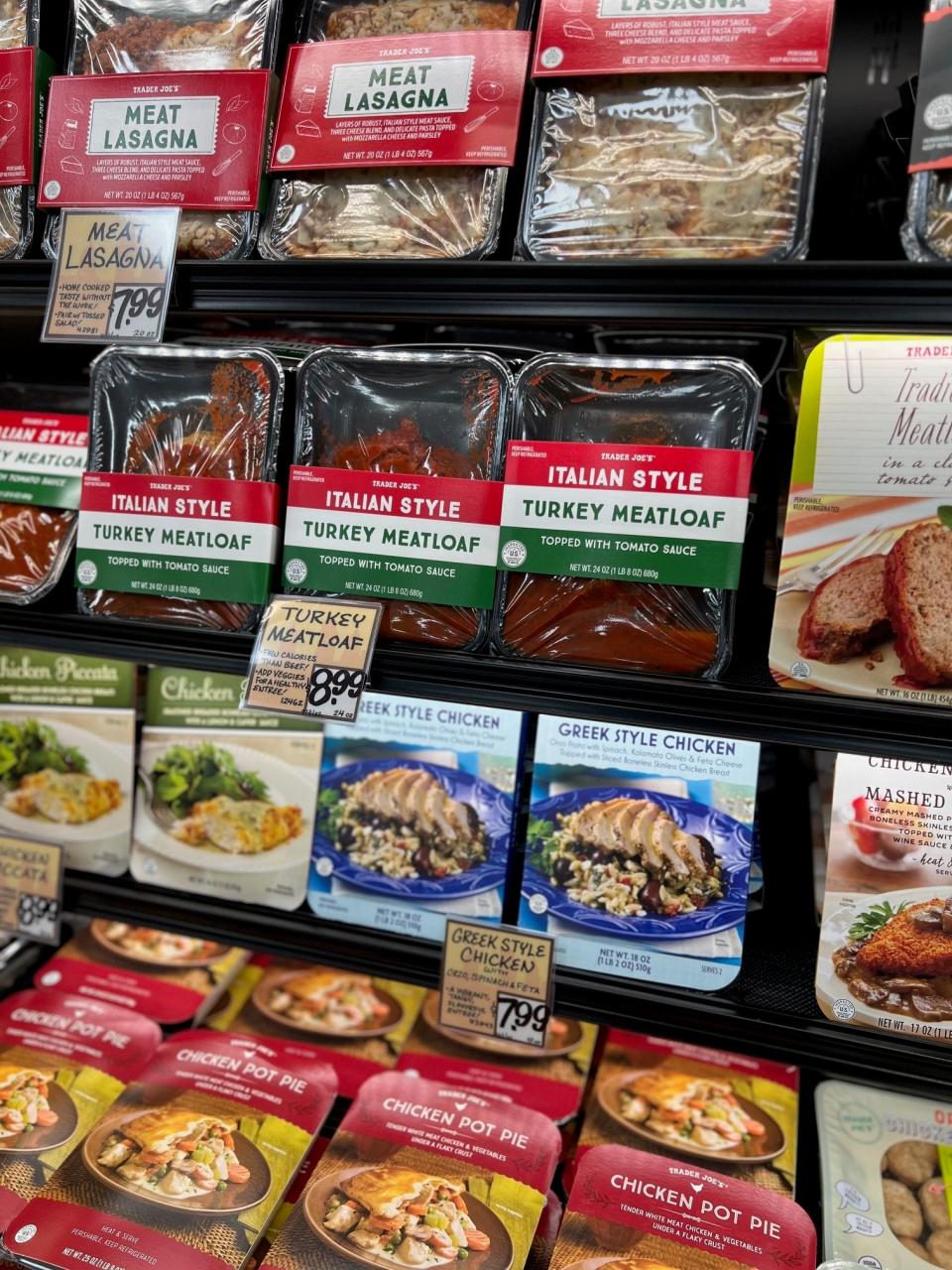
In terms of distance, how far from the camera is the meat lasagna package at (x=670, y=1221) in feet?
4.12

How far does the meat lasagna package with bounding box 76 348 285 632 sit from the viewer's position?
1.38 meters

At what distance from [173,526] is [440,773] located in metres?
0.56

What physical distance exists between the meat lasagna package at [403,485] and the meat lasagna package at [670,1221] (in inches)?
31.7

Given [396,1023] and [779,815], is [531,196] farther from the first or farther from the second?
[396,1023]

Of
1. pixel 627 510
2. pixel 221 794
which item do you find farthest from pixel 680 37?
pixel 221 794

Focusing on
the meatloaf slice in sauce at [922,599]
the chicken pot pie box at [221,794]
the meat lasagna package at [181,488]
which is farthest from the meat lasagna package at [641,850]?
the meat lasagna package at [181,488]

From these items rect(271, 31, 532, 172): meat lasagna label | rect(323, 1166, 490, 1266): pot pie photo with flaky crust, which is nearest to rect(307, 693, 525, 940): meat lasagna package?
rect(323, 1166, 490, 1266): pot pie photo with flaky crust

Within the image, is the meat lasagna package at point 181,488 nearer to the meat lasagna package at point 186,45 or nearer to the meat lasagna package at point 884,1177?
the meat lasagna package at point 186,45

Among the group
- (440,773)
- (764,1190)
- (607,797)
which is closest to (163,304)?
(440,773)

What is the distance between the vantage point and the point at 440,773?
1.52 meters

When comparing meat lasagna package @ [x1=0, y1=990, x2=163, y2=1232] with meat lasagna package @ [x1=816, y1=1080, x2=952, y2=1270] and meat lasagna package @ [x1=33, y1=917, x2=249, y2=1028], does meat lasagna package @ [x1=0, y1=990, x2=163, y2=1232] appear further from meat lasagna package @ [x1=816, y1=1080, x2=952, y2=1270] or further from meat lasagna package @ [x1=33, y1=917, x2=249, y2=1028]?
meat lasagna package @ [x1=816, y1=1080, x2=952, y2=1270]

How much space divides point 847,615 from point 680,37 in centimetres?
76

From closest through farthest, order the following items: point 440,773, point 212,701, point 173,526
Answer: point 173,526
point 440,773
point 212,701

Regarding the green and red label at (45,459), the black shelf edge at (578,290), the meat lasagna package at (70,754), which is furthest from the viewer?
the meat lasagna package at (70,754)
